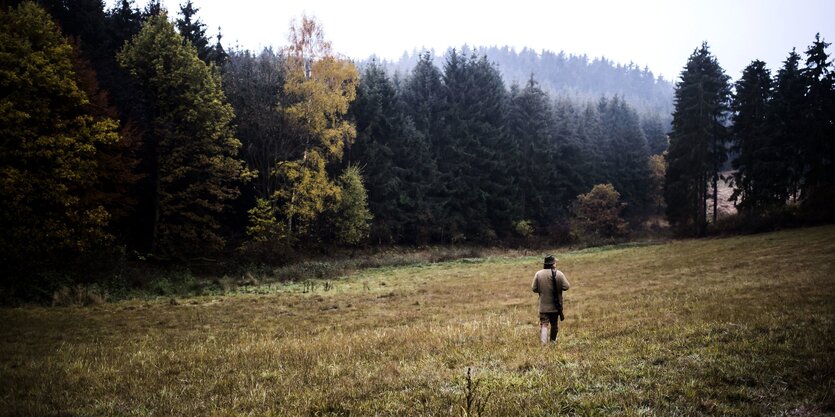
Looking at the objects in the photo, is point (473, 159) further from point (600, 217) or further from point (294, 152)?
point (294, 152)

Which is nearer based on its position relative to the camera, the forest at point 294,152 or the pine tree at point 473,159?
the forest at point 294,152

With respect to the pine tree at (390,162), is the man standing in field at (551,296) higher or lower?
lower

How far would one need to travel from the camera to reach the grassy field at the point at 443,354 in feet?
19.6

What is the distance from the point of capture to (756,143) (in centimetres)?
4625

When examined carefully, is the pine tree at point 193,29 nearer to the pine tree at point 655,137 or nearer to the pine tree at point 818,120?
the pine tree at point 818,120

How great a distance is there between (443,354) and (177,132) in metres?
28.2

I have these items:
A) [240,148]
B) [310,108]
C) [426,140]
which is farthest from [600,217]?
[240,148]

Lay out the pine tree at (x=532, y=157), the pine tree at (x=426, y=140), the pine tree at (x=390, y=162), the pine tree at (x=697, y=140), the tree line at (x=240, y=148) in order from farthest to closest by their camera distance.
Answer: the pine tree at (x=532, y=157) < the pine tree at (x=426, y=140) < the pine tree at (x=390, y=162) < the pine tree at (x=697, y=140) < the tree line at (x=240, y=148)

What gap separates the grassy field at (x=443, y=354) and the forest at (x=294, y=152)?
28.7 feet

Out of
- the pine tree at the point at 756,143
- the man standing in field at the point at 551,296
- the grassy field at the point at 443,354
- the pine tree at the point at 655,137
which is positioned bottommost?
the grassy field at the point at 443,354

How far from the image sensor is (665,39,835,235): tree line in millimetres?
40938

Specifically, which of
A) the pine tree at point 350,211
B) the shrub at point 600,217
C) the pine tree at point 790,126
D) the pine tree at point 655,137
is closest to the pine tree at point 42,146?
the pine tree at point 350,211

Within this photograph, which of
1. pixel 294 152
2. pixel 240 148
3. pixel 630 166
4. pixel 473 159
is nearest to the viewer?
pixel 294 152

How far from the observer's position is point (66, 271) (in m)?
20.5
